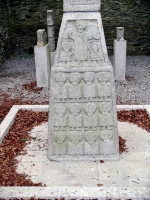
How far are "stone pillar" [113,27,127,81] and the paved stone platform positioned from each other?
3.98 meters

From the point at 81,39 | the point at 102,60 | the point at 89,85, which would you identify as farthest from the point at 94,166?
the point at 81,39

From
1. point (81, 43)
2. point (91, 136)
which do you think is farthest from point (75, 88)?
point (91, 136)

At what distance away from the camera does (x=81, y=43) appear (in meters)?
3.48

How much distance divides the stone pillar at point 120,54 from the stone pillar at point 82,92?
4.52 meters

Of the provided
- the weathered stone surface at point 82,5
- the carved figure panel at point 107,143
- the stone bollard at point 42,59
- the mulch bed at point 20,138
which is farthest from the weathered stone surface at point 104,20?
the carved figure panel at point 107,143

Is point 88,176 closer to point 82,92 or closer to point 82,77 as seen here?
point 82,92

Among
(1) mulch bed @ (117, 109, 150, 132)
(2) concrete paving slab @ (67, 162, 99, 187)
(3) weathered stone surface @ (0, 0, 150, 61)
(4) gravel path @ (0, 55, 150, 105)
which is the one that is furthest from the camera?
(3) weathered stone surface @ (0, 0, 150, 61)

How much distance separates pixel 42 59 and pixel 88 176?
4.53 metres

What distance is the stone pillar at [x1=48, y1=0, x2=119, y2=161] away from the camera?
345 centimetres

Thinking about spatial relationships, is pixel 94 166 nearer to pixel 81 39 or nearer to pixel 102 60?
pixel 102 60

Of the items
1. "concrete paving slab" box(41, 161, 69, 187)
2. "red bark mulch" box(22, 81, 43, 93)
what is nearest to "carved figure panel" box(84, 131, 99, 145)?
"concrete paving slab" box(41, 161, 69, 187)

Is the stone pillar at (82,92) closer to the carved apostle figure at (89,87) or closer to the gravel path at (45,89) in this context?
the carved apostle figure at (89,87)

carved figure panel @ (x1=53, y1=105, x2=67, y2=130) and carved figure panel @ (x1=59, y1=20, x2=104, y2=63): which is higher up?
carved figure panel @ (x1=59, y1=20, x2=104, y2=63)

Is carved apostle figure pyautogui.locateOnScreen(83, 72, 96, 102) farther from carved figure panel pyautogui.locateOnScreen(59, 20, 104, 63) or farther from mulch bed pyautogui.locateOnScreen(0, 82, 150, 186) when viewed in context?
mulch bed pyautogui.locateOnScreen(0, 82, 150, 186)
